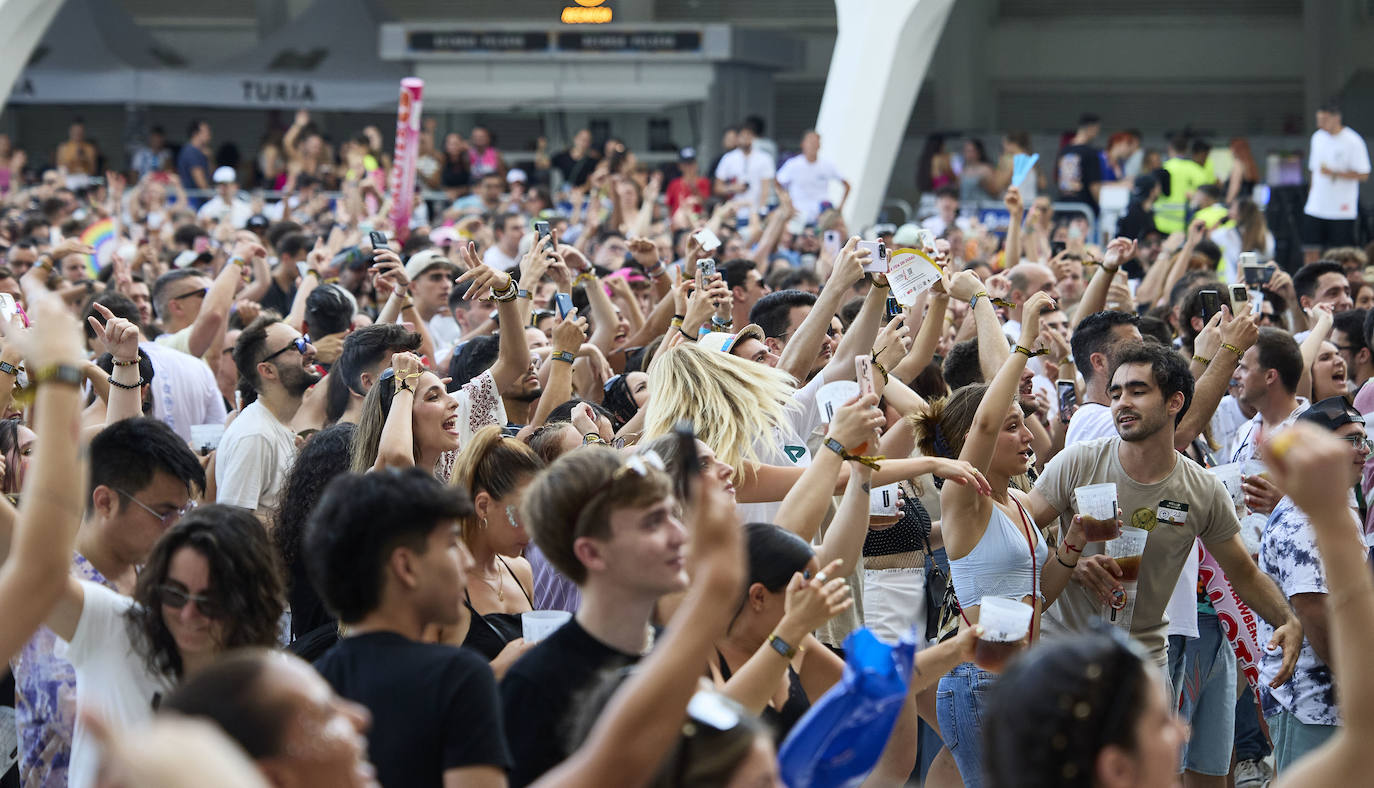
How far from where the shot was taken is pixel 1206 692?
17.4 feet

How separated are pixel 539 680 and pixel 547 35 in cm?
2115

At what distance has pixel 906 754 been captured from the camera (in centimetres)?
489

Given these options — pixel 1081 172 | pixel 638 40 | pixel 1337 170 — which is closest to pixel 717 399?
pixel 1337 170

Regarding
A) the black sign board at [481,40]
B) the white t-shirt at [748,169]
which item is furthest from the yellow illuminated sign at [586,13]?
the white t-shirt at [748,169]

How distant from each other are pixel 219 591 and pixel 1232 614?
12.1 feet

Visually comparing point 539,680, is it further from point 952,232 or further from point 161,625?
point 952,232

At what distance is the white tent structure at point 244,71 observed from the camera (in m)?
24.4

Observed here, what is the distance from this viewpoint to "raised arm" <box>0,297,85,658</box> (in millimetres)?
2521

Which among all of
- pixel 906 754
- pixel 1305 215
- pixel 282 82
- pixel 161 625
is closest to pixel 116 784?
pixel 161 625

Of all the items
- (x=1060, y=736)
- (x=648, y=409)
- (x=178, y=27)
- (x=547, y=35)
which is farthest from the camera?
(x=178, y=27)

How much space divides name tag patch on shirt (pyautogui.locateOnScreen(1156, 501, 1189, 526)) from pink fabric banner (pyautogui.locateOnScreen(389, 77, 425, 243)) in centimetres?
766

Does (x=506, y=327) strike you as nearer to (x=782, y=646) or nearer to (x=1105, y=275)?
(x=782, y=646)

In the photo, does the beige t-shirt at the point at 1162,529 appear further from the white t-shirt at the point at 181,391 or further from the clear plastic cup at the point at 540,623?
the white t-shirt at the point at 181,391

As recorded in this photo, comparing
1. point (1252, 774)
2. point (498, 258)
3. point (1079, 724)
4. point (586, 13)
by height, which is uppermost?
point (586, 13)
